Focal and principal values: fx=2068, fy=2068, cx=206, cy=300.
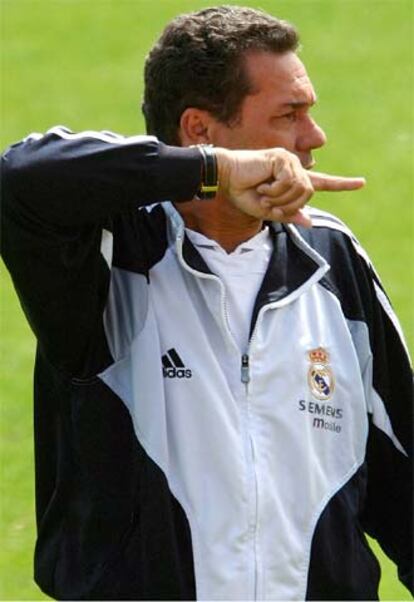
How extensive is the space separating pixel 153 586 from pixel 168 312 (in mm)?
631

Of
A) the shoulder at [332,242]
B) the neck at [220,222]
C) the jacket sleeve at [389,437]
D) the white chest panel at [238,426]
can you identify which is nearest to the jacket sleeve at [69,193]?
the white chest panel at [238,426]

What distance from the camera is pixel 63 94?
42.5 ft

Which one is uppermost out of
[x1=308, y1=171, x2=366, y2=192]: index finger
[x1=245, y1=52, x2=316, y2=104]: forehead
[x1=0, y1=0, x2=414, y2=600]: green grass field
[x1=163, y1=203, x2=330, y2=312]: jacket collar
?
[x1=0, y1=0, x2=414, y2=600]: green grass field

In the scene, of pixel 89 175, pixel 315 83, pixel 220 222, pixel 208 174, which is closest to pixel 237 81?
pixel 220 222

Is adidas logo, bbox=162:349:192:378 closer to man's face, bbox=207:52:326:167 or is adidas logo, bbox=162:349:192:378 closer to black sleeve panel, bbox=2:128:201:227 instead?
black sleeve panel, bbox=2:128:201:227

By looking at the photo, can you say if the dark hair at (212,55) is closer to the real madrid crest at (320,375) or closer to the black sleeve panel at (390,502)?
the real madrid crest at (320,375)

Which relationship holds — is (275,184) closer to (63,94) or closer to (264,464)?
(264,464)

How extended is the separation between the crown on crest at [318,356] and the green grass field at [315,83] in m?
4.33

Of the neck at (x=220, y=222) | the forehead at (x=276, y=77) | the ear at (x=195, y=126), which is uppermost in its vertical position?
the forehead at (x=276, y=77)

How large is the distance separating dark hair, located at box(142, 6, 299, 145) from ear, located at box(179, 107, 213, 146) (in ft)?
0.05

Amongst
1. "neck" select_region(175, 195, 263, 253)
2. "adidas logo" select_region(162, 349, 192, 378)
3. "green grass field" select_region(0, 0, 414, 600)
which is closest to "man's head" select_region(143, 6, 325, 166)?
"neck" select_region(175, 195, 263, 253)

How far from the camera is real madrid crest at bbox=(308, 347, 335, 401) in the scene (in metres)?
4.84

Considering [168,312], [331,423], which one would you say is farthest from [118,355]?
[331,423]

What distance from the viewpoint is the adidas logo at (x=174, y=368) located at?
475cm
